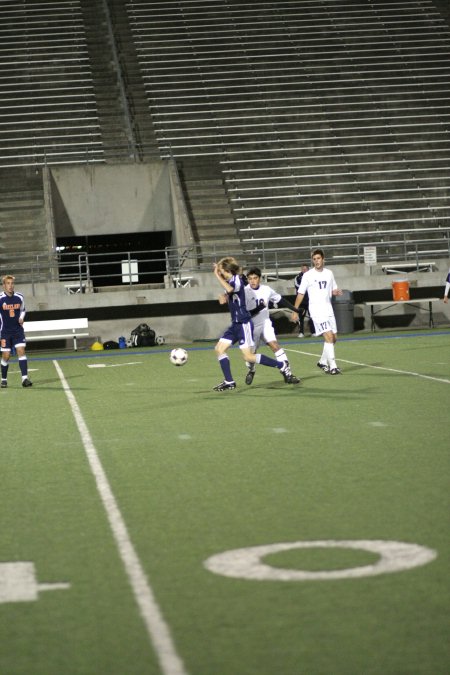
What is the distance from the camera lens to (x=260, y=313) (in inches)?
619

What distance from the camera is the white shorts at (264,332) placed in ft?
51.1

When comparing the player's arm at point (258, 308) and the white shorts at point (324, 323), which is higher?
the player's arm at point (258, 308)

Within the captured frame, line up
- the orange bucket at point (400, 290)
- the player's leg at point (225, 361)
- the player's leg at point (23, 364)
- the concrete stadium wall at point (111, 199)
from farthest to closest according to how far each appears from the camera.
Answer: the concrete stadium wall at point (111, 199) → the orange bucket at point (400, 290) → the player's leg at point (23, 364) → the player's leg at point (225, 361)

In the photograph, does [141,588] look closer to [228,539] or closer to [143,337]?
[228,539]

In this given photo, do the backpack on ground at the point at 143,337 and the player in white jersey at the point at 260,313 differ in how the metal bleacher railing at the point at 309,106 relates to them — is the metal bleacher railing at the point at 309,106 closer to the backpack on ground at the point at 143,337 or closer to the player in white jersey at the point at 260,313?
the backpack on ground at the point at 143,337

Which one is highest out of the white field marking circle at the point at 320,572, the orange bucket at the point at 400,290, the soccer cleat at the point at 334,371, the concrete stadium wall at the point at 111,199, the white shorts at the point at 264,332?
the concrete stadium wall at the point at 111,199

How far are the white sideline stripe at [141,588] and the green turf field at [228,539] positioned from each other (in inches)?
0.5

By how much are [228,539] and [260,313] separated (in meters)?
A: 10.1

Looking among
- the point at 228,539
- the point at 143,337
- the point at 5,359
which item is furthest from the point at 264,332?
the point at 143,337

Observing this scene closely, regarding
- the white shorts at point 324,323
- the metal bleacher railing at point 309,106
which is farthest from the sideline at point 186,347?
the white shorts at point 324,323

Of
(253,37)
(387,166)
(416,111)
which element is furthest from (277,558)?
(253,37)

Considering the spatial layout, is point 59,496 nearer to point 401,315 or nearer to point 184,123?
point 401,315

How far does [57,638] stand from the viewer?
4223 mm

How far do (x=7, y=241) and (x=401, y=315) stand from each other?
1230cm
